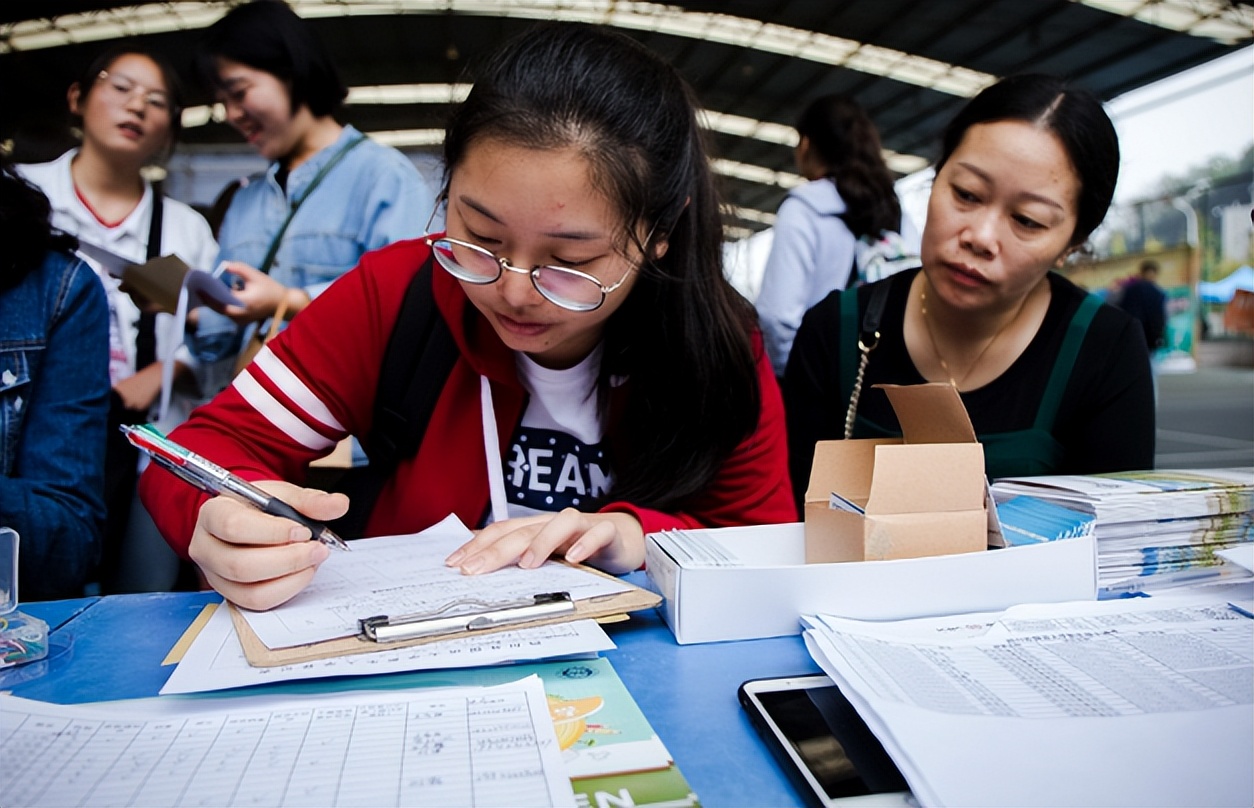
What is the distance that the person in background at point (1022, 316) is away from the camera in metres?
1.30

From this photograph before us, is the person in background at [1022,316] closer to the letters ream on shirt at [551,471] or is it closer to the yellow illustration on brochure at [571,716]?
the letters ream on shirt at [551,471]

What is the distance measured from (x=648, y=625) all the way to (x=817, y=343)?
3.08 feet

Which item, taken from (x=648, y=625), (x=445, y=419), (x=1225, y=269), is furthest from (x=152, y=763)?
(x=1225, y=269)

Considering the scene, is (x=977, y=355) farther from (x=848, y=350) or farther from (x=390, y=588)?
(x=390, y=588)

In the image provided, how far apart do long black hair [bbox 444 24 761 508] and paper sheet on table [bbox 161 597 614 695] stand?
1.42ft

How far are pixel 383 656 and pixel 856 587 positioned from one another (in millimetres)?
398

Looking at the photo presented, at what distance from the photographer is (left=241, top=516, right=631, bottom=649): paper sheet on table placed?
658 mm

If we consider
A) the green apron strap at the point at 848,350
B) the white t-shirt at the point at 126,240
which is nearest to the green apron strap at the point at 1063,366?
the green apron strap at the point at 848,350

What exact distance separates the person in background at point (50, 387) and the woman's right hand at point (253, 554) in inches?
21.2

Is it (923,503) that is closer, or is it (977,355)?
(923,503)

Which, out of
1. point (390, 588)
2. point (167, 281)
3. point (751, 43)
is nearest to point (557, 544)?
point (390, 588)

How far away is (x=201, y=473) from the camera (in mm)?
707

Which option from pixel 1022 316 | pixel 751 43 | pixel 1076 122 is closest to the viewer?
pixel 1076 122

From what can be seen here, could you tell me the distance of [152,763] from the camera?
18.5 inches
